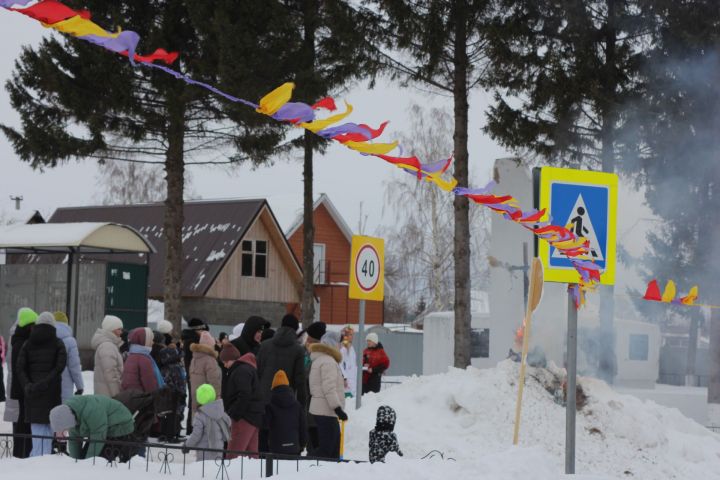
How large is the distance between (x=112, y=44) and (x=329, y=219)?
45.1 metres

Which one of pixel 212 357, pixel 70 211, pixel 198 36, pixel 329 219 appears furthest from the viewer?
pixel 329 219

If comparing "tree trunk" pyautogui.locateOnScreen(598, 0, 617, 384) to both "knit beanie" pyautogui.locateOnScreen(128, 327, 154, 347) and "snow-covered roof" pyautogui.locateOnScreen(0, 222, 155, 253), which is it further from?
"knit beanie" pyautogui.locateOnScreen(128, 327, 154, 347)

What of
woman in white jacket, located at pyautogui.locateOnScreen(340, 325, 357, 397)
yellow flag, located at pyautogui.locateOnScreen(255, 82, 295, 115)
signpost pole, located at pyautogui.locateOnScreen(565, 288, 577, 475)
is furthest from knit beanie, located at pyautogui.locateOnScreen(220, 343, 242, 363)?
woman in white jacket, located at pyautogui.locateOnScreen(340, 325, 357, 397)

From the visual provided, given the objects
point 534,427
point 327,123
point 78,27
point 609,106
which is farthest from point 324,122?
point 609,106

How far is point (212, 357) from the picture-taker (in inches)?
496

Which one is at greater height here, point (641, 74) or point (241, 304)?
point (641, 74)

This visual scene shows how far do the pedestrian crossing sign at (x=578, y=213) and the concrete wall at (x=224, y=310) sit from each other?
104 ft

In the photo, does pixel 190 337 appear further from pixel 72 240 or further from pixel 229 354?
pixel 72 240

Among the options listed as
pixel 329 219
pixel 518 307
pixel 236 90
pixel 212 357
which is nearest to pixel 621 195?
pixel 518 307

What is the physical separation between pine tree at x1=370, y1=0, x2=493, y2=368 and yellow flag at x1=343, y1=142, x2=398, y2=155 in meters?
14.6

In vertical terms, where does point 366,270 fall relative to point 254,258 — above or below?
below

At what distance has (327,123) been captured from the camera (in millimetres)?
5035

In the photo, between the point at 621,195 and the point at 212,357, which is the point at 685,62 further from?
the point at 212,357

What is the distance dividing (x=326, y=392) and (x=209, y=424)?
119 centimetres
